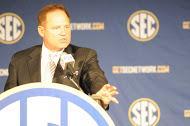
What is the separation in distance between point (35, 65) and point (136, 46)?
218 cm

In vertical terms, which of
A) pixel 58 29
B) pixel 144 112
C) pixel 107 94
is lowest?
pixel 144 112

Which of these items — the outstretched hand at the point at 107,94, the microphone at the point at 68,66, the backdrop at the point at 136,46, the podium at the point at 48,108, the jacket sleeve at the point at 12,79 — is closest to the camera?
the podium at the point at 48,108

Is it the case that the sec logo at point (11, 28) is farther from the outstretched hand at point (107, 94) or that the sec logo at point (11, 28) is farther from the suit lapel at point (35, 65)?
the outstretched hand at point (107, 94)

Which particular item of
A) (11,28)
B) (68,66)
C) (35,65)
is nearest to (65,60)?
(68,66)

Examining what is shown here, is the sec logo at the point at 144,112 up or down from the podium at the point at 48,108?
down

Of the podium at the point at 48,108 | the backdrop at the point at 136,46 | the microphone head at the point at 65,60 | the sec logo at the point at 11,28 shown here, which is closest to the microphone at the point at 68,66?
the microphone head at the point at 65,60

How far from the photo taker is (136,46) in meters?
3.16

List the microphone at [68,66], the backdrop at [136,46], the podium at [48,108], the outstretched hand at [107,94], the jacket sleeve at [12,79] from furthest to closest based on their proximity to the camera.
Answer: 1. the backdrop at [136,46]
2. the jacket sleeve at [12,79]
3. the microphone at [68,66]
4. the outstretched hand at [107,94]
5. the podium at [48,108]

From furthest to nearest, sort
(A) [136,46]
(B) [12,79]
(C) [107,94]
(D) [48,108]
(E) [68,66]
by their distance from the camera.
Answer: (A) [136,46] < (B) [12,79] < (E) [68,66] < (C) [107,94] < (D) [48,108]

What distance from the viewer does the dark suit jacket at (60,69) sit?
3.18 ft

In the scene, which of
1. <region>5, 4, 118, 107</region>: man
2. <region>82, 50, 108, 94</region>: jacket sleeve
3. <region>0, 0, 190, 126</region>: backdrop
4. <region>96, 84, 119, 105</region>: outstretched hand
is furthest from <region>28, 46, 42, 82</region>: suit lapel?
<region>0, 0, 190, 126</region>: backdrop

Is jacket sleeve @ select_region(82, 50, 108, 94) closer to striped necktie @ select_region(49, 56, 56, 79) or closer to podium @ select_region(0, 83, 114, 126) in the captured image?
striped necktie @ select_region(49, 56, 56, 79)

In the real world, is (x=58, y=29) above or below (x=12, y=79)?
above

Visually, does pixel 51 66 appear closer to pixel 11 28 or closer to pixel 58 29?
pixel 58 29
